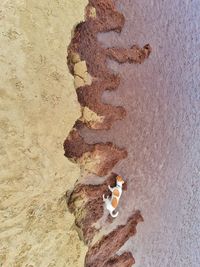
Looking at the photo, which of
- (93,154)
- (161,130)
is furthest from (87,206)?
(161,130)

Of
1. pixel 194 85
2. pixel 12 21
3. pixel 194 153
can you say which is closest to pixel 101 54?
pixel 12 21

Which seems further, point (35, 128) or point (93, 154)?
point (93, 154)

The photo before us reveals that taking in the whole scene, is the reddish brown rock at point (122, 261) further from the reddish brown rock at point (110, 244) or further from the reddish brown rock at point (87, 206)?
the reddish brown rock at point (87, 206)

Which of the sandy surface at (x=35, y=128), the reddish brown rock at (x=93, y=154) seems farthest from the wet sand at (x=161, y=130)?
the sandy surface at (x=35, y=128)

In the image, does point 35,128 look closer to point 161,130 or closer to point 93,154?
point 93,154

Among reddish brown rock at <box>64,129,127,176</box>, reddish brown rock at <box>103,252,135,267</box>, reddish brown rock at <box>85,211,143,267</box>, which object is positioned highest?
reddish brown rock at <box>64,129,127,176</box>

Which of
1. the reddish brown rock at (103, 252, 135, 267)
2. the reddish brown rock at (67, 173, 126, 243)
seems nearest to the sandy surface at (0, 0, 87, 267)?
the reddish brown rock at (67, 173, 126, 243)

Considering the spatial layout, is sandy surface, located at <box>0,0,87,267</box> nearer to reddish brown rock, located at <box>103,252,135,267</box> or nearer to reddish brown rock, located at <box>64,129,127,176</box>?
reddish brown rock, located at <box>64,129,127,176</box>
